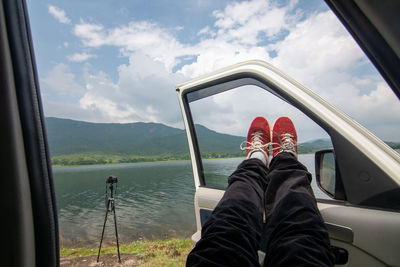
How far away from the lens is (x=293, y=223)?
934 millimetres

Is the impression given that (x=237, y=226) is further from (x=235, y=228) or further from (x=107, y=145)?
(x=107, y=145)

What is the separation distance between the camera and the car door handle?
104cm

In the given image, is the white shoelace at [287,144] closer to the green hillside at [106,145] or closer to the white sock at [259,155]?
the white sock at [259,155]

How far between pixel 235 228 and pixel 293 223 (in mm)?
271

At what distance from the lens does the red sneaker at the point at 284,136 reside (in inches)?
65.7

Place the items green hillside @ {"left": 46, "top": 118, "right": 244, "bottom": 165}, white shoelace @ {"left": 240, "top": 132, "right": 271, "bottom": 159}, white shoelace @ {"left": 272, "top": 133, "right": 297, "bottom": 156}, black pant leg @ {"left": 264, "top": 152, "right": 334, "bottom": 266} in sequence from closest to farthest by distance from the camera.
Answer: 1. black pant leg @ {"left": 264, "top": 152, "right": 334, "bottom": 266}
2. white shoelace @ {"left": 272, "top": 133, "right": 297, "bottom": 156}
3. white shoelace @ {"left": 240, "top": 132, "right": 271, "bottom": 159}
4. green hillside @ {"left": 46, "top": 118, "right": 244, "bottom": 165}

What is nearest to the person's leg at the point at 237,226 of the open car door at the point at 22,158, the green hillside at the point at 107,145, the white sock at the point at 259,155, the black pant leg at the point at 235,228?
the black pant leg at the point at 235,228

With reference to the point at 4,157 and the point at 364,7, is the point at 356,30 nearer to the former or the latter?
the point at 364,7

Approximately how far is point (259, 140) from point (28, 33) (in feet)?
5.69

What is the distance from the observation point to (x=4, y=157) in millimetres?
477

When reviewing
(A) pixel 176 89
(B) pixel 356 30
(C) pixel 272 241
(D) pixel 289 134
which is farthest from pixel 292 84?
(A) pixel 176 89

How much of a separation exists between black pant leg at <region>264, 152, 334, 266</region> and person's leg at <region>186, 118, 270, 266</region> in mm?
78

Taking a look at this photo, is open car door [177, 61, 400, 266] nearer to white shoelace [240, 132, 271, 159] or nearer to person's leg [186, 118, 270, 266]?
person's leg [186, 118, 270, 266]

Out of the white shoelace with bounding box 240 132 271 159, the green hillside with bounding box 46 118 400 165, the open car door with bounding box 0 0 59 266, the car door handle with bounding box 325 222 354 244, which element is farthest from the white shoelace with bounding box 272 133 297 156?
the green hillside with bounding box 46 118 400 165
